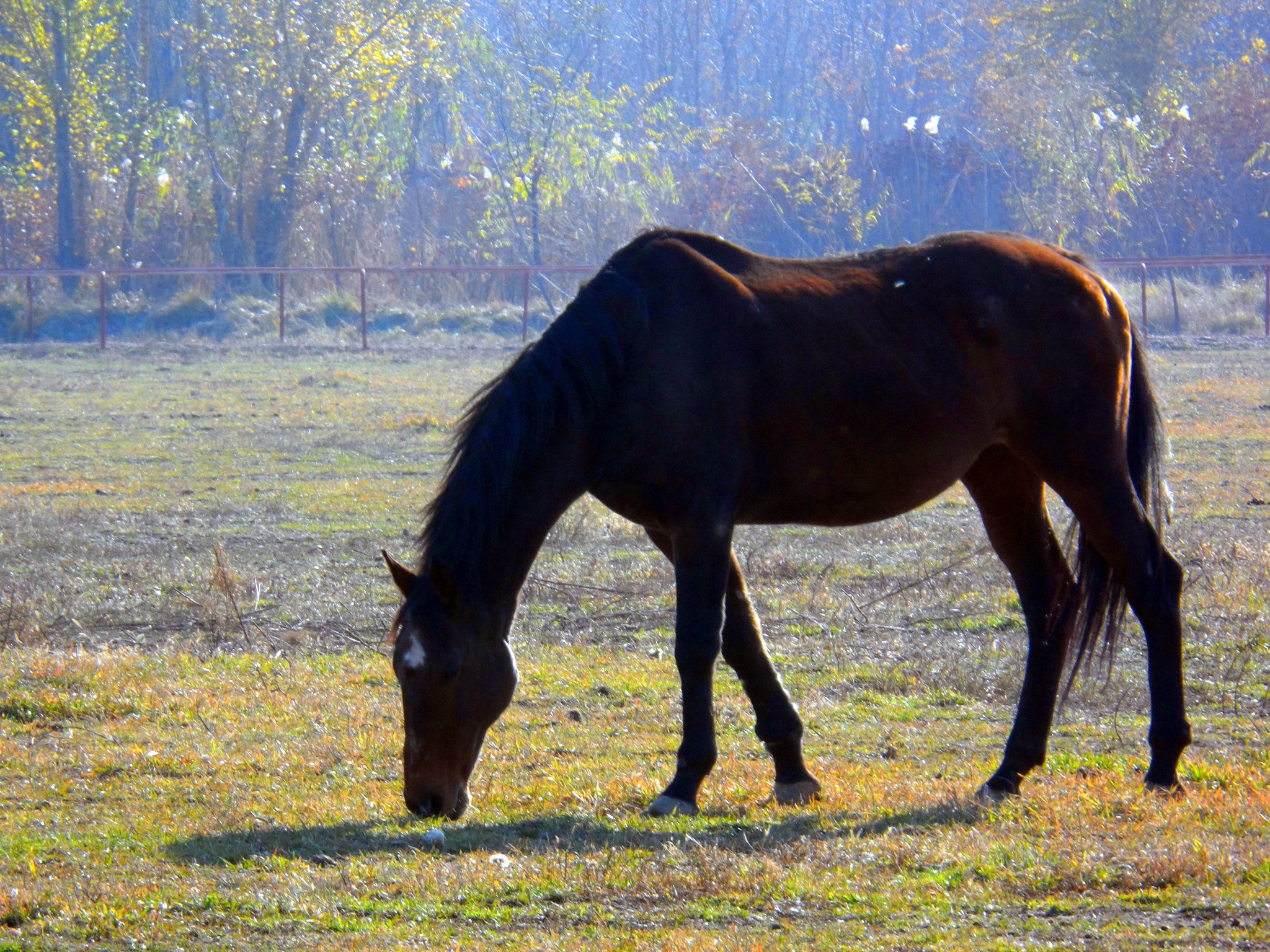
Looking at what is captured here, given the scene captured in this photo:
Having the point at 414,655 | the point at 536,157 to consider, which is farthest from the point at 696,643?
the point at 536,157

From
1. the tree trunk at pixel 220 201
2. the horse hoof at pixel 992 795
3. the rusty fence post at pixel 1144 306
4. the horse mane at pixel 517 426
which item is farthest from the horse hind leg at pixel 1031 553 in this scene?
the tree trunk at pixel 220 201

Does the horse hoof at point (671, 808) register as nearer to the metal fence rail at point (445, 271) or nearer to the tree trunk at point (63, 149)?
the metal fence rail at point (445, 271)

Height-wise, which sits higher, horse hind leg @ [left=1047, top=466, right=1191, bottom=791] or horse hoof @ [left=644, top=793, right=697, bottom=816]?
horse hind leg @ [left=1047, top=466, right=1191, bottom=791]

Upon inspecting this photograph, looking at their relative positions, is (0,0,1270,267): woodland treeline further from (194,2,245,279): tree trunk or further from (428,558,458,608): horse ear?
(428,558,458,608): horse ear

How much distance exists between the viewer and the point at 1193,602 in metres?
A: 7.52

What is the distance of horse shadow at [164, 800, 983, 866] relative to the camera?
4.07 m

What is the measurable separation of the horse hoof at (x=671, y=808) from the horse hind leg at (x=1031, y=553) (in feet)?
4.55

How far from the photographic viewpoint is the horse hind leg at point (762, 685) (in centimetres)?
480

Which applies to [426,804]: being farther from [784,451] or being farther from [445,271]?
[445,271]

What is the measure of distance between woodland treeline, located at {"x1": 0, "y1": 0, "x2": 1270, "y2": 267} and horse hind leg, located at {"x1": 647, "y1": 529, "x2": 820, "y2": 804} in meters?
31.6

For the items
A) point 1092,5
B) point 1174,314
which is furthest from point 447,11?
point 1174,314

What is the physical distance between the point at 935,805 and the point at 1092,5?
39319 mm


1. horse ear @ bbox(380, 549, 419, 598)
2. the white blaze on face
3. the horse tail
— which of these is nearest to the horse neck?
horse ear @ bbox(380, 549, 419, 598)

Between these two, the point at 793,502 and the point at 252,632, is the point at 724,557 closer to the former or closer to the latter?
the point at 793,502
